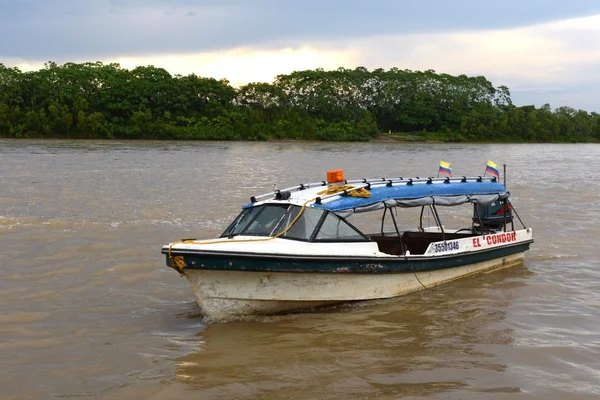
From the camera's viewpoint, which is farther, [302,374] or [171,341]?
[171,341]

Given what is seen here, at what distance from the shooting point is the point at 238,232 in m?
10.8

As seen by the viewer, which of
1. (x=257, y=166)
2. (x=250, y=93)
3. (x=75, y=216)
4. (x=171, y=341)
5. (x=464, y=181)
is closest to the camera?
(x=171, y=341)

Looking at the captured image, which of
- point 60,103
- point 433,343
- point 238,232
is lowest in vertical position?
point 433,343

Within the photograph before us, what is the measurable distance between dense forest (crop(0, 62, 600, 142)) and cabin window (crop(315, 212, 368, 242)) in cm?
5985

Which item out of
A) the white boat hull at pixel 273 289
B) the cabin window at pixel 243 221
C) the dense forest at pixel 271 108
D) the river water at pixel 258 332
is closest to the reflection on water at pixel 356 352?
the river water at pixel 258 332

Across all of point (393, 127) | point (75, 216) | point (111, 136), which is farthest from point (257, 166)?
point (393, 127)

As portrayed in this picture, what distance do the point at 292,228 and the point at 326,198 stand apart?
34.7 inches

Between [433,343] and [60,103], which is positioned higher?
[60,103]

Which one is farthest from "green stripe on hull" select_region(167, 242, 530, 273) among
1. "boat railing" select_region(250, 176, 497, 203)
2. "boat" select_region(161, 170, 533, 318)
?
"boat railing" select_region(250, 176, 497, 203)

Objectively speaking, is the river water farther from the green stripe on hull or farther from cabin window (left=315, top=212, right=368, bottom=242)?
cabin window (left=315, top=212, right=368, bottom=242)

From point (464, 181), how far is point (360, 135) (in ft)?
216

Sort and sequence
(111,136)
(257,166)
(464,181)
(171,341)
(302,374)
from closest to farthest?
(302,374) < (171,341) < (464,181) < (257,166) < (111,136)

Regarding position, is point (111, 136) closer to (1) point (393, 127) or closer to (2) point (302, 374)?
(1) point (393, 127)

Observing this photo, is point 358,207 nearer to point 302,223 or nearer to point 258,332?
point 302,223
